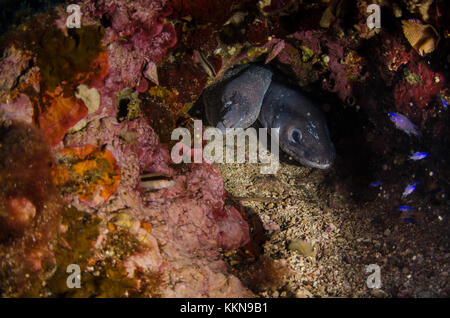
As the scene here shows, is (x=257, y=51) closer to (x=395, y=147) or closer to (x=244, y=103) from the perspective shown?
(x=244, y=103)

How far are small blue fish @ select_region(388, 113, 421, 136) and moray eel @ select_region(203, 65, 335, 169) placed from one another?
4.13 feet

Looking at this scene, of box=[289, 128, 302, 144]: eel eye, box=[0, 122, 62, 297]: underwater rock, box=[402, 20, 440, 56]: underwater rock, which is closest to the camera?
box=[0, 122, 62, 297]: underwater rock

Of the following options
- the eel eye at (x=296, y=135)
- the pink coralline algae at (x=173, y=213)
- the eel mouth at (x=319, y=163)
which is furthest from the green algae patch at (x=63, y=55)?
the eel mouth at (x=319, y=163)

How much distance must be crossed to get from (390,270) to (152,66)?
4.74 meters

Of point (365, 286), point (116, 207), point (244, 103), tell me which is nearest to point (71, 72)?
point (116, 207)

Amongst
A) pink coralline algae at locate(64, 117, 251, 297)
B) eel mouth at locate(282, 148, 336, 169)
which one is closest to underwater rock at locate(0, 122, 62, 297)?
pink coralline algae at locate(64, 117, 251, 297)

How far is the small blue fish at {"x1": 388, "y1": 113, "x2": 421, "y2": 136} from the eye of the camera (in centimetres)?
450

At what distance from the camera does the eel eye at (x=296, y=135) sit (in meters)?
5.55

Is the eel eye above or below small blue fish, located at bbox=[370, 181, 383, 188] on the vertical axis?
above

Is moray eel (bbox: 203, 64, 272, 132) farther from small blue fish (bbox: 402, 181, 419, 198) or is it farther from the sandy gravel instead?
small blue fish (bbox: 402, 181, 419, 198)

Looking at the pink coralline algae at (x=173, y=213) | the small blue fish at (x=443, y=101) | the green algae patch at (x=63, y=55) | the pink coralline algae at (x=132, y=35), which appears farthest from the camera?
the small blue fish at (x=443, y=101)

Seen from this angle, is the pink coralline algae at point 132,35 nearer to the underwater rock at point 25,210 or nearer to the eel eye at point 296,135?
the underwater rock at point 25,210

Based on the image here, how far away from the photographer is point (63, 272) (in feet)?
8.75

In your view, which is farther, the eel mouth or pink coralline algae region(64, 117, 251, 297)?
the eel mouth
